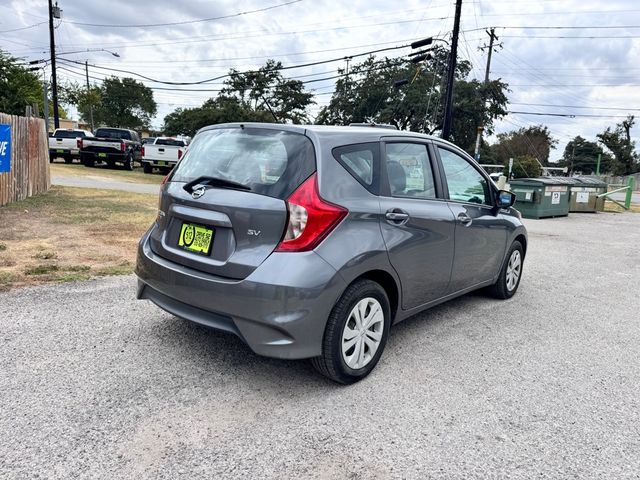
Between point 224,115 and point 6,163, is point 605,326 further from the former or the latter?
point 224,115

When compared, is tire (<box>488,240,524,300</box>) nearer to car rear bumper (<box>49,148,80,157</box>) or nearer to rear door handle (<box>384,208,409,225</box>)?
rear door handle (<box>384,208,409,225</box>)

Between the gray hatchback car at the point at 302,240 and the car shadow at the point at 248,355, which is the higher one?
the gray hatchback car at the point at 302,240

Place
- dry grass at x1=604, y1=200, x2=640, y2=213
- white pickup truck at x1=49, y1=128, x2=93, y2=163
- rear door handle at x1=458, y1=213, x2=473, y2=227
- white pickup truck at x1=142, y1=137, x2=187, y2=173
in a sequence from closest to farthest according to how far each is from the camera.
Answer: rear door handle at x1=458, y1=213, x2=473, y2=227, dry grass at x1=604, y1=200, x2=640, y2=213, white pickup truck at x1=142, y1=137, x2=187, y2=173, white pickup truck at x1=49, y1=128, x2=93, y2=163

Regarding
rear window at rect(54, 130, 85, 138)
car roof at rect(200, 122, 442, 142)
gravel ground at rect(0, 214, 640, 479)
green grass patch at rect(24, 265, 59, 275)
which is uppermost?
rear window at rect(54, 130, 85, 138)

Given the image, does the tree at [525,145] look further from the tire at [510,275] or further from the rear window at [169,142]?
the tire at [510,275]

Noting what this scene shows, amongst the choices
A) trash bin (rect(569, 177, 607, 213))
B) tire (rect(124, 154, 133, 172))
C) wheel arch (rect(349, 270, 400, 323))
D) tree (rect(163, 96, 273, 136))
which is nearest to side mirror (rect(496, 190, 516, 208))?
wheel arch (rect(349, 270, 400, 323))

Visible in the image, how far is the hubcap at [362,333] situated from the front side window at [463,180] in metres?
1.42

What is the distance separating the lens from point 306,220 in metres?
2.84

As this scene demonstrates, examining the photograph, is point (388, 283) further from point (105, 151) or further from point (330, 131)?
point (105, 151)

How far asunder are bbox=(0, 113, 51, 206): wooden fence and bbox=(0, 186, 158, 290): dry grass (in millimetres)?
274

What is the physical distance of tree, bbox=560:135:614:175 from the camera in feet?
290

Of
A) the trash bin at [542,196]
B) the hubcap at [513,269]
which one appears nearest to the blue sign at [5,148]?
the hubcap at [513,269]

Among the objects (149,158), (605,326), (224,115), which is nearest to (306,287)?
(605,326)

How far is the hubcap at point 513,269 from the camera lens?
5246mm
